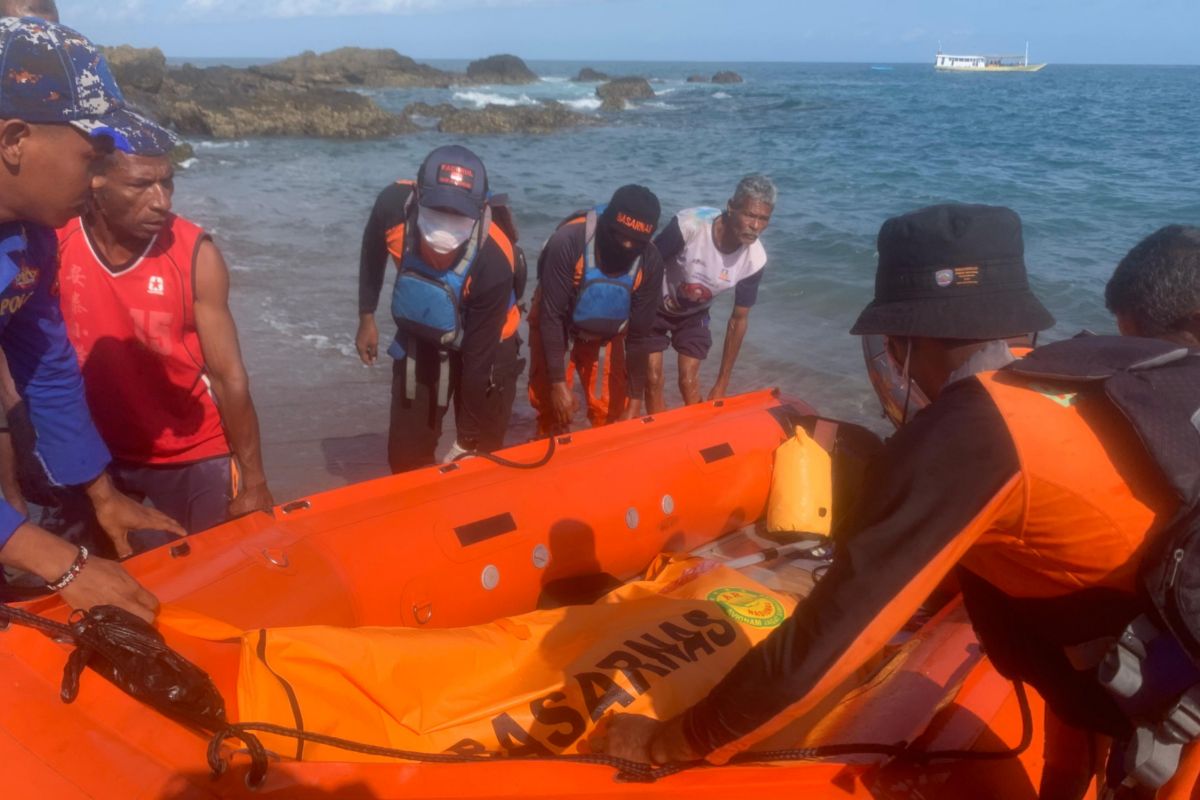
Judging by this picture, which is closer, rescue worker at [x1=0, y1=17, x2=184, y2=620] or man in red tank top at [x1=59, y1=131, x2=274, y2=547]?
rescue worker at [x1=0, y1=17, x2=184, y2=620]

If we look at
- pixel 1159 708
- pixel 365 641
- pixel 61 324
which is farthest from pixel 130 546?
pixel 1159 708

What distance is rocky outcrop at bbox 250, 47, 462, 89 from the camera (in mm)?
45344

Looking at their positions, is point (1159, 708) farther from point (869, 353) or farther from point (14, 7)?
point (14, 7)

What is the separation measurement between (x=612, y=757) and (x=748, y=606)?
→ 0.94 metres

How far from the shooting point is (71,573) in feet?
5.20

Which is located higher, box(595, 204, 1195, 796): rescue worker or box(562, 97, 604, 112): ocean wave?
box(562, 97, 604, 112): ocean wave

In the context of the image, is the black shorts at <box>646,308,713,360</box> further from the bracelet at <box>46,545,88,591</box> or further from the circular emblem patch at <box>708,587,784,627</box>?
the bracelet at <box>46,545,88,591</box>

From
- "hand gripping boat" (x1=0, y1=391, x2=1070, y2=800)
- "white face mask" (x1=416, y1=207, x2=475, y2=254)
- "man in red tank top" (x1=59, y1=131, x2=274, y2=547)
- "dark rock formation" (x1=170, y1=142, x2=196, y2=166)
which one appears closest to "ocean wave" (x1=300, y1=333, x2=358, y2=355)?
"white face mask" (x1=416, y1=207, x2=475, y2=254)

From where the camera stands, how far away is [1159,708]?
52.6 inches

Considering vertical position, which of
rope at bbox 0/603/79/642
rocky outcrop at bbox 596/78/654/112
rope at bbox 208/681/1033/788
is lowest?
rope at bbox 208/681/1033/788

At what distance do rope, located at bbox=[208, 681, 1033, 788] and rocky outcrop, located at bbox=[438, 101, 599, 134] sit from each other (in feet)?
90.9

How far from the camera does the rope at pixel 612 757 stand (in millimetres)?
1456

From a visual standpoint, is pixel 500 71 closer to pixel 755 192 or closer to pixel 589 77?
pixel 589 77

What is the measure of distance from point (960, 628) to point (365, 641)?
1.46 m
